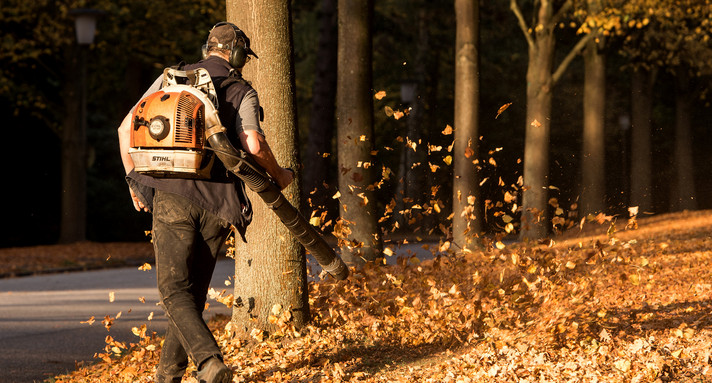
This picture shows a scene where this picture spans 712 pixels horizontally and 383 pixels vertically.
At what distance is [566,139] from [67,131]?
790 inches

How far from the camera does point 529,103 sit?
2081 centimetres

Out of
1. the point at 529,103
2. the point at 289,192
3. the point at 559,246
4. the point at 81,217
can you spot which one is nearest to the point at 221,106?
the point at 289,192

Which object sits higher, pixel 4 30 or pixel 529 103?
pixel 4 30

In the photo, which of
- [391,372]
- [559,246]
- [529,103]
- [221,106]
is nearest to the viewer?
[221,106]

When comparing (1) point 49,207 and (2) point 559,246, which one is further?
(1) point 49,207

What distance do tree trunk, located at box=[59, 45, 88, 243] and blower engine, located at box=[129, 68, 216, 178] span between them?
19249 mm

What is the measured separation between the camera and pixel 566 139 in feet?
121

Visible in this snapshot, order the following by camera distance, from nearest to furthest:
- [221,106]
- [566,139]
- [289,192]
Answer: [221,106], [289,192], [566,139]

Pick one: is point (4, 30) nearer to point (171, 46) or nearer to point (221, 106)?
point (171, 46)

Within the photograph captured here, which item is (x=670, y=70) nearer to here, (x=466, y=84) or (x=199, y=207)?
(x=466, y=84)

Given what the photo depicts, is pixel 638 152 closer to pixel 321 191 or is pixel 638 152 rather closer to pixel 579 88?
pixel 579 88

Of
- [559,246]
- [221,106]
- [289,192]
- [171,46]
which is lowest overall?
[559,246]

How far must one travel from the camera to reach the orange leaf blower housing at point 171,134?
477cm

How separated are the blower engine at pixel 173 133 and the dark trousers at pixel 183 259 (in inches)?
9.3
